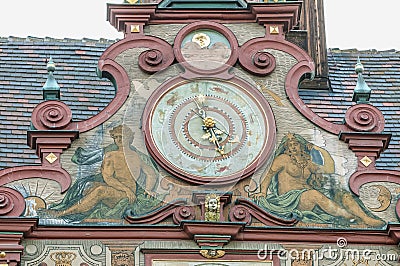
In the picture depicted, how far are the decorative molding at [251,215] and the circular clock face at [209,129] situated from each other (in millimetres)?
384

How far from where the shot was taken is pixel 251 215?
960 inches

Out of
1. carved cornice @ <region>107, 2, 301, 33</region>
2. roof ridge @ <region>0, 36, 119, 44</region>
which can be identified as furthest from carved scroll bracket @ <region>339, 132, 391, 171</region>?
roof ridge @ <region>0, 36, 119, 44</region>

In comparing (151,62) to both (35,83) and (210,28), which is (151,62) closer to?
(210,28)

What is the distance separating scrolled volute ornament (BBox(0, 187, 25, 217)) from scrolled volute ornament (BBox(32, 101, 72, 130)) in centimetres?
101

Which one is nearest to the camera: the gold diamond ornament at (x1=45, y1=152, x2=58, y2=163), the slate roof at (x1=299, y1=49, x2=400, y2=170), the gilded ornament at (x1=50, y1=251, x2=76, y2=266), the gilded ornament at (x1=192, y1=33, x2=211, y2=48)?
the gilded ornament at (x1=50, y1=251, x2=76, y2=266)

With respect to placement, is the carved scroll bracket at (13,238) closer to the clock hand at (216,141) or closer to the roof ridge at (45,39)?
the clock hand at (216,141)

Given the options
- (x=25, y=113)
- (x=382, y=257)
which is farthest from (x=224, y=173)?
(x=25, y=113)

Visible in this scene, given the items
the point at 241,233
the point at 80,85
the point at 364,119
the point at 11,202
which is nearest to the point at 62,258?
the point at 11,202

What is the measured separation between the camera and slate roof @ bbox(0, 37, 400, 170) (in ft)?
89.7

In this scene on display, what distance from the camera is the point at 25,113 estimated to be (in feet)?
91.2

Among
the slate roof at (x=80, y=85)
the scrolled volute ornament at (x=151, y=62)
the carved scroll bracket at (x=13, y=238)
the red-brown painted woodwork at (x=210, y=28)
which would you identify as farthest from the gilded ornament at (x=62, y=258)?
the red-brown painted woodwork at (x=210, y=28)

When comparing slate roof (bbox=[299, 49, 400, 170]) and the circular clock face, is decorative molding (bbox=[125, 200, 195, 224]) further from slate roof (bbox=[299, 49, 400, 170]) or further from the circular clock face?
slate roof (bbox=[299, 49, 400, 170])

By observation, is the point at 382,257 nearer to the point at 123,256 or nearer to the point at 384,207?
the point at 384,207

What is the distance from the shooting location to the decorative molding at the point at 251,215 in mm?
24297
